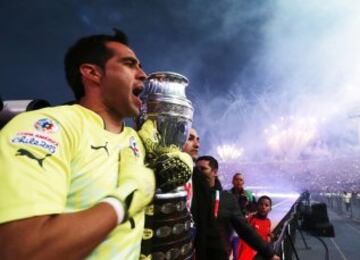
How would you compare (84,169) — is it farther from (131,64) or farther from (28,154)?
(131,64)

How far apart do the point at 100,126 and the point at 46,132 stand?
14.4 inches

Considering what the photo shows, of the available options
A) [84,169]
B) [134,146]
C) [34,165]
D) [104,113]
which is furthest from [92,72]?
[34,165]

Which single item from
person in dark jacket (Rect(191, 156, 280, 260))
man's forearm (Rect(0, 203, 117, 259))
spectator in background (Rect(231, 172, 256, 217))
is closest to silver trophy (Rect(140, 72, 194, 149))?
man's forearm (Rect(0, 203, 117, 259))

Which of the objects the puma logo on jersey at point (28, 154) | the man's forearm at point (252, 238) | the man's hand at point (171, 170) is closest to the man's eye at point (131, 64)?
the man's hand at point (171, 170)

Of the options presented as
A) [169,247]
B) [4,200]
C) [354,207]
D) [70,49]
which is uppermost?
[70,49]

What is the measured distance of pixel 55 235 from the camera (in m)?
1.04

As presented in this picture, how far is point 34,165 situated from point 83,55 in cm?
80

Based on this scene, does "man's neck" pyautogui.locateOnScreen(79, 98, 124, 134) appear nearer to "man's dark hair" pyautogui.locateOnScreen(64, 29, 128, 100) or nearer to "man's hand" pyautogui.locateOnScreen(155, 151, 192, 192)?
"man's dark hair" pyautogui.locateOnScreen(64, 29, 128, 100)

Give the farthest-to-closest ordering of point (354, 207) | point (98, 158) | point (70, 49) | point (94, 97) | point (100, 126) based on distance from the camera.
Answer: point (354, 207)
point (70, 49)
point (94, 97)
point (100, 126)
point (98, 158)

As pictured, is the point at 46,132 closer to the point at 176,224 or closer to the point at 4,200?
the point at 4,200

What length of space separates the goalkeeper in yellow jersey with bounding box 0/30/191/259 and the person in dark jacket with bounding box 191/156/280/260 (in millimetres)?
1471

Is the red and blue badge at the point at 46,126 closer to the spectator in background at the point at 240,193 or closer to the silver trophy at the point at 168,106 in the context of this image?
the silver trophy at the point at 168,106

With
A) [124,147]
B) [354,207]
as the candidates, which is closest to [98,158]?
[124,147]

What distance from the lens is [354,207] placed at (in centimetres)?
2203
